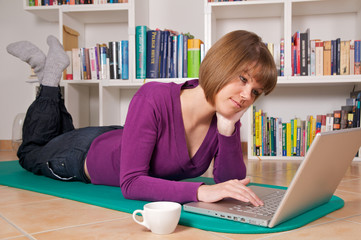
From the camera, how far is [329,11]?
2568 millimetres

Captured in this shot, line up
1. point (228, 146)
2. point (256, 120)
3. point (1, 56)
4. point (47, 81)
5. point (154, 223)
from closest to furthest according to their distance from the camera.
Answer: point (154, 223), point (228, 146), point (47, 81), point (256, 120), point (1, 56)

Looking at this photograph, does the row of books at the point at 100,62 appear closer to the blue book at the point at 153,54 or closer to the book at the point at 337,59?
the blue book at the point at 153,54

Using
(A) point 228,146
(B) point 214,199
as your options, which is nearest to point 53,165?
(A) point 228,146

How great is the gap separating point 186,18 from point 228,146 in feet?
5.81

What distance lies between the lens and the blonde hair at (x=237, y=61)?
99 cm

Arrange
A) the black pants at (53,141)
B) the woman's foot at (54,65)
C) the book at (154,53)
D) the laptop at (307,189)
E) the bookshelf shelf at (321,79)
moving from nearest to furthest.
Answer: the laptop at (307,189), the black pants at (53,141), the woman's foot at (54,65), the bookshelf shelf at (321,79), the book at (154,53)

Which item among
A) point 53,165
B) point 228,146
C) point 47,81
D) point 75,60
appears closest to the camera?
point 228,146

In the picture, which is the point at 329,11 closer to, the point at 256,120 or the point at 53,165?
the point at 256,120

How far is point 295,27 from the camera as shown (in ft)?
8.71

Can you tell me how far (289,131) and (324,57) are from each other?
520mm

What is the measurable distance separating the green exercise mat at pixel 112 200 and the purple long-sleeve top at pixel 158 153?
50mm

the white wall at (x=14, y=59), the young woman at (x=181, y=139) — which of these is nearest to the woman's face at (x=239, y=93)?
the young woman at (x=181, y=139)

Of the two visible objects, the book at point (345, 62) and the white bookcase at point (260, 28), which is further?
the white bookcase at point (260, 28)

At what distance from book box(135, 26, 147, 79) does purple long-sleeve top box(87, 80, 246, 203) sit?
1149 millimetres
